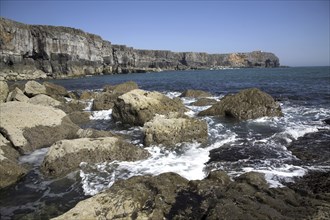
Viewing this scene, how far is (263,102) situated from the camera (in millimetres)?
14562

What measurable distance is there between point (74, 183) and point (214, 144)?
4899 millimetres

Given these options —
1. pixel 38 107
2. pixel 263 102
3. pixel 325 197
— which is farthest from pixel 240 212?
pixel 263 102

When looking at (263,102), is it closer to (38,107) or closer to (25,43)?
(38,107)

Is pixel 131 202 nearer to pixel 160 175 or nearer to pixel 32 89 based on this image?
pixel 160 175

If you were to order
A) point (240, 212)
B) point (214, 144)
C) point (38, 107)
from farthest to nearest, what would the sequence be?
1. point (38, 107)
2. point (214, 144)
3. point (240, 212)

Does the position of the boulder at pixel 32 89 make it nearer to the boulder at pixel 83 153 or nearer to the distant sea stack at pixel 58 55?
the boulder at pixel 83 153

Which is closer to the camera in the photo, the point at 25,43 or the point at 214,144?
the point at 214,144

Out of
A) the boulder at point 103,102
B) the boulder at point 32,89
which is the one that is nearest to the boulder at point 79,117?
the boulder at point 103,102

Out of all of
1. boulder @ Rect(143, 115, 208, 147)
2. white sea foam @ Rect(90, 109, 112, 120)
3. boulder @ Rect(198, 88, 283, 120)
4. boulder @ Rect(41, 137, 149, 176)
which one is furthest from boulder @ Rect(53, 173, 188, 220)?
white sea foam @ Rect(90, 109, 112, 120)

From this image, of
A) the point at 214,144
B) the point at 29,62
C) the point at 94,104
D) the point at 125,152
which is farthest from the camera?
the point at 29,62

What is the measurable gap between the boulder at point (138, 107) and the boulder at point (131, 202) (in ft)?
23.5

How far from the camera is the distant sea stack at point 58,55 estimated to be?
205 ft

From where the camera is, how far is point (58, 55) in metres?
72.2

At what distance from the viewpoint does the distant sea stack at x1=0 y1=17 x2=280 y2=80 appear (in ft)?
205
